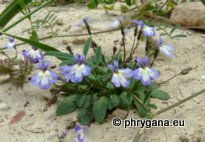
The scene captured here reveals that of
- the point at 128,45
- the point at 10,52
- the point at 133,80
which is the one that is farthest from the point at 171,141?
the point at 10,52

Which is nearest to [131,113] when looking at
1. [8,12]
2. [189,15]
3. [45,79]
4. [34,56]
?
[45,79]

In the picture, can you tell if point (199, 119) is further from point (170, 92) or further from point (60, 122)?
point (60, 122)

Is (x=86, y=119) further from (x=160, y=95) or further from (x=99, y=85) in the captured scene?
(x=160, y=95)

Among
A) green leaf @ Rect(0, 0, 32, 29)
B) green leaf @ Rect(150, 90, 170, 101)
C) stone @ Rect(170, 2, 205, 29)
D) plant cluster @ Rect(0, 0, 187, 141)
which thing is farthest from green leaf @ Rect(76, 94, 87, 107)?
stone @ Rect(170, 2, 205, 29)

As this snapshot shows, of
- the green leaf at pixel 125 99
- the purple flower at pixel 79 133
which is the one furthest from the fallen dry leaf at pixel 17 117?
the green leaf at pixel 125 99

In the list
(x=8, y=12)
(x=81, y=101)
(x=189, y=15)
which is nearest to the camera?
(x=81, y=101)

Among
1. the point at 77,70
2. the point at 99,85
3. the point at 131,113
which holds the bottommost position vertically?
the point at 131,113
